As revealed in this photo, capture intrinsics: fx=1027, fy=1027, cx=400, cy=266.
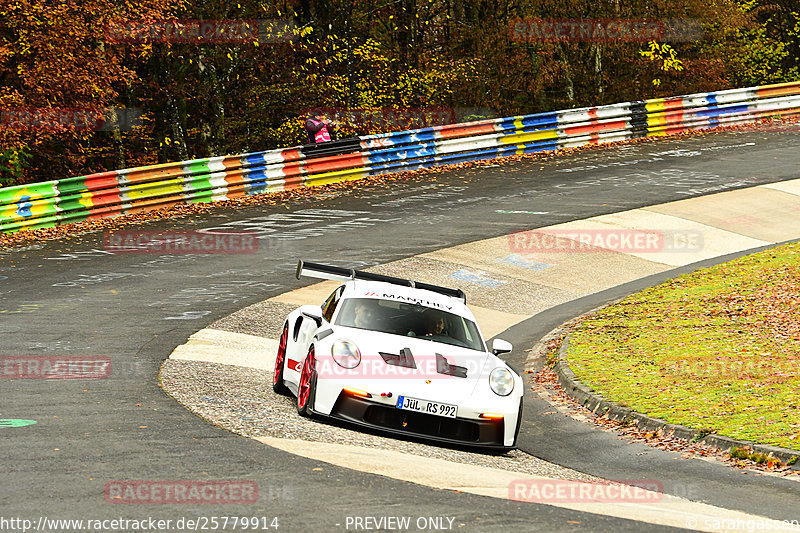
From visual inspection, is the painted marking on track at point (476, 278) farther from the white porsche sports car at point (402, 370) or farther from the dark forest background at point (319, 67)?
the dark forest background at point (319, 67)

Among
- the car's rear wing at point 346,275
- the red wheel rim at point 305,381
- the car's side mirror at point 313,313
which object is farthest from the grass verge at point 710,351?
the red wheel rim at point 305,381

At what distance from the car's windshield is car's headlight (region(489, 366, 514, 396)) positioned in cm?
72

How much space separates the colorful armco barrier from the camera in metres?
22.2

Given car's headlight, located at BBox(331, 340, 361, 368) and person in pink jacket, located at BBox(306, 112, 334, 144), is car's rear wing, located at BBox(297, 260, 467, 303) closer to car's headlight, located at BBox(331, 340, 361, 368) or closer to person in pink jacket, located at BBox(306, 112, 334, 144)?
car's headlight, located at BBox(331, 340, 361, 368)

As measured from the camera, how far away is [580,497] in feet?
27.1

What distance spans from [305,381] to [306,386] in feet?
0.27

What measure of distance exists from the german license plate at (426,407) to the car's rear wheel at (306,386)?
3.07ft

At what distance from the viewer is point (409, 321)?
429 inches

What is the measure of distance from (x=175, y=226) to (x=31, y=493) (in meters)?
15.3

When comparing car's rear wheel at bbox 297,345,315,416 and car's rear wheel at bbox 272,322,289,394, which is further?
car's rear wheel at bbox 272,322,289,394

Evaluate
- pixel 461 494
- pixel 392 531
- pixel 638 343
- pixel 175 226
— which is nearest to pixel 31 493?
pixel 392 531

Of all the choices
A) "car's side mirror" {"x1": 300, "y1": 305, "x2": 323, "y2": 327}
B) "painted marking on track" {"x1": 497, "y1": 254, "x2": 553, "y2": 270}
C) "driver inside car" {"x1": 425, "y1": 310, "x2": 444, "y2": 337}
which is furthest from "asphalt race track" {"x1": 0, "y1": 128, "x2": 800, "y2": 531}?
"car's side mirror" {"x1": 300, "y1": 305, "x2": 323, "y2": 327}

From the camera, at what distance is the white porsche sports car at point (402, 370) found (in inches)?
379

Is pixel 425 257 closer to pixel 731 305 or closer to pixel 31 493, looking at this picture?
pixel 731 305
